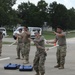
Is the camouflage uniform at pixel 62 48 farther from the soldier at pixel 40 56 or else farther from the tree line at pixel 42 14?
the tree line at pixel 42 14

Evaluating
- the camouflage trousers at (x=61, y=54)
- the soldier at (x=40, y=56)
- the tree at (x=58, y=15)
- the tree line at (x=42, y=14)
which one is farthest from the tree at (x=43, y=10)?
the soldier at (x=40, y=56)

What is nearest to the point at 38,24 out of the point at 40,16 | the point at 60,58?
the point at 40,16

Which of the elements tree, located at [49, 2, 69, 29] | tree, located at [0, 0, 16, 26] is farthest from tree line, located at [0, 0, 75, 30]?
tree, located at [0, 0, 16, 26]

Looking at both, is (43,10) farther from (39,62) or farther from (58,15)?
(39,62)

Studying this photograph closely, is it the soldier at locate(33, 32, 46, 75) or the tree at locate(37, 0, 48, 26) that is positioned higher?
the tree at locate(37, 0, 48, 26)

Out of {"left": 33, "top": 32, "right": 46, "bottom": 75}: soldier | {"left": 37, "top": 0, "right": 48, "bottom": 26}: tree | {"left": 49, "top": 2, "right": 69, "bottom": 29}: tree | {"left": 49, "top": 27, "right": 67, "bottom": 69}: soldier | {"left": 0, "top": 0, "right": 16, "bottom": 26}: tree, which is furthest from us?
{"left": 49, "top": 2, "right": 69, "bottom": 29}: tree

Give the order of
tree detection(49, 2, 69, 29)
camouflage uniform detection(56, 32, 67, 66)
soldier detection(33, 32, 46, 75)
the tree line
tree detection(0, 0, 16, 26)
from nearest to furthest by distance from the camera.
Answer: soldier detection(33, 32, 46, 75) → camouflage uniform detection(56, 32, 67, 66) → tree detection(0, 0, 16, 26) → the tree line → tree detection(49, 2, 69, 29)

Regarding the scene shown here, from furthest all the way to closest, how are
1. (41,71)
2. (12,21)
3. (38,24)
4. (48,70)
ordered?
(38,24)
(12,21)
(48,70)
(41,71)

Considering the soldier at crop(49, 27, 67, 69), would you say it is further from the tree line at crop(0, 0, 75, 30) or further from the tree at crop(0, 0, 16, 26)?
the tree line at crop(0, 0, 75, 30)

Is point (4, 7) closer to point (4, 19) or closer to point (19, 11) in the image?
point (4, 19)

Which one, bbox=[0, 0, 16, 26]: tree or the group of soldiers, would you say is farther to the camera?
bbox=[0, 0, 16, 26]: tree

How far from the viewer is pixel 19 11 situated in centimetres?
12375

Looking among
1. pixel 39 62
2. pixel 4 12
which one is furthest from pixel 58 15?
pixel 39 62

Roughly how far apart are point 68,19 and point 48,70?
111 metres
